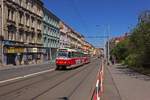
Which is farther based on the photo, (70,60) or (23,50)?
(23,50)

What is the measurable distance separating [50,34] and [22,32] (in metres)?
25.0

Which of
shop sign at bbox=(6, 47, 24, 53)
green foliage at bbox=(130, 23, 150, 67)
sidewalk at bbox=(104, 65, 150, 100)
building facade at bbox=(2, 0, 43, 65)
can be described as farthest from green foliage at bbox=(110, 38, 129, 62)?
sidewalk at bbox=(104, 65, 150, 100)

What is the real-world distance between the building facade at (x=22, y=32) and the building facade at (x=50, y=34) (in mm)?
5081

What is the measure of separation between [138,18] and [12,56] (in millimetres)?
23274

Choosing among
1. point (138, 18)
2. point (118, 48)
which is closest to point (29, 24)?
point (118, 48)

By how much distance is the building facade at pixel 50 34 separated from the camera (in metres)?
78.3

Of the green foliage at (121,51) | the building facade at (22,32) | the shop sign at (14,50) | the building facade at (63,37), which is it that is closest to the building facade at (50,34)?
the building facade at (22,32)

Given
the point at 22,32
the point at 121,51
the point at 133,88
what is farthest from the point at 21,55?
the point at 133,88

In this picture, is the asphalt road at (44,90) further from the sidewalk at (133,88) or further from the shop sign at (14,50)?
the shop sign at (14,50)

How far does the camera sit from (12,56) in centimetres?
5378

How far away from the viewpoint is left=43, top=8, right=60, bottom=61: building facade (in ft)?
257

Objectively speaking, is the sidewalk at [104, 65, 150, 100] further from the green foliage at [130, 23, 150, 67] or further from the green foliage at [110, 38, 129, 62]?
the green foliage at [110, 38, 129, 62]

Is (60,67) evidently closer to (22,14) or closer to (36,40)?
(22,14)

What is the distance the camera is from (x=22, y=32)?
59344 mm
